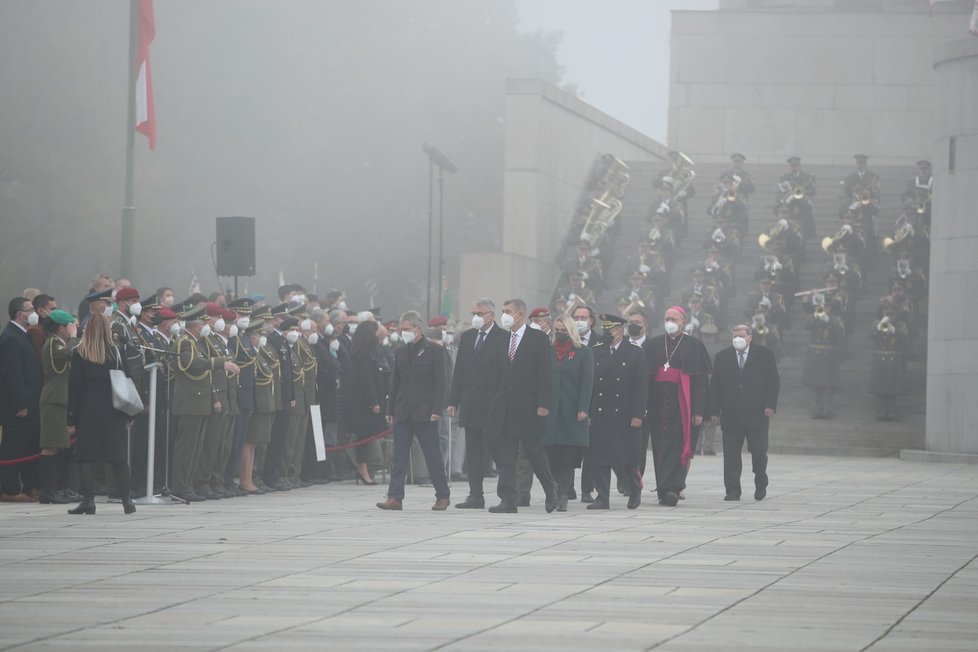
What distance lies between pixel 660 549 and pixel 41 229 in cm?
3346

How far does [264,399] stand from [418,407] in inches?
104

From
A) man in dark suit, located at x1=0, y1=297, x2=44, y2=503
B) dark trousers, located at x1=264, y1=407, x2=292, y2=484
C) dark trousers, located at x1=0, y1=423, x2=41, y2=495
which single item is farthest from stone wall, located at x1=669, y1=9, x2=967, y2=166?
dark trousers, located at x1=0, y1=423, x2=41, y2=495

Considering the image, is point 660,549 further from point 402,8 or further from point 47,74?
point 402,8

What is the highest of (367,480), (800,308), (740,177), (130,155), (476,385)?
(740,177)

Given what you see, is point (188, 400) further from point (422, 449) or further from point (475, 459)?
point (475, 459)

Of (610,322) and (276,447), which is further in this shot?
(276,447)

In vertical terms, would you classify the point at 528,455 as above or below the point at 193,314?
below

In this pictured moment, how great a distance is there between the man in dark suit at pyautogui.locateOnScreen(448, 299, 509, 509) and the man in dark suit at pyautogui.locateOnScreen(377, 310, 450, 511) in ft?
0.86

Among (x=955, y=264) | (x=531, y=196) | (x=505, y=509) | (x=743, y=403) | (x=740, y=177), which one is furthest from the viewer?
(x=740, y=177)

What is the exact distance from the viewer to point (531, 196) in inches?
1510

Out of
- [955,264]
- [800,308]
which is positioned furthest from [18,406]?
[800,308]

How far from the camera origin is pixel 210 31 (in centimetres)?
5459

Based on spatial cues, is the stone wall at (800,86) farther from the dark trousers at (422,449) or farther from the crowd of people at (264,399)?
the dark trousers at (422,449)

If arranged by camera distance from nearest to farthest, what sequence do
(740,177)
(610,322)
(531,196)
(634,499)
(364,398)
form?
(634,499), (610,322), (364,398), (531,196), (740,177)
